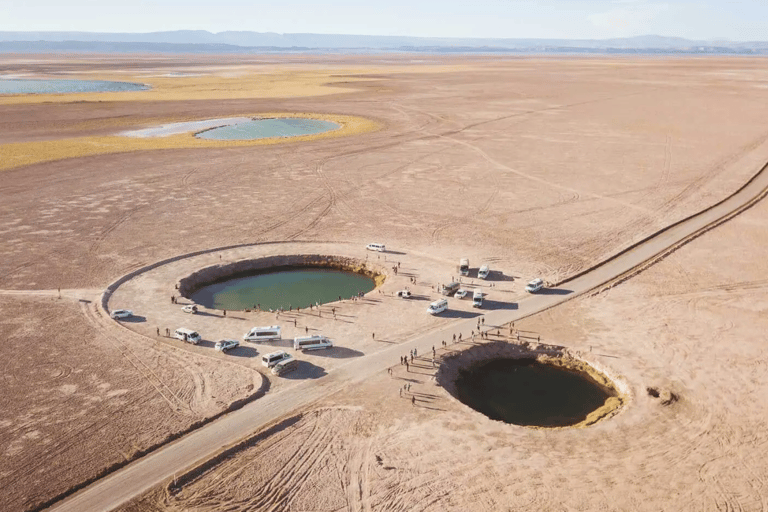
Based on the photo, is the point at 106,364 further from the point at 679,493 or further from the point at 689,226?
the point at 689,226

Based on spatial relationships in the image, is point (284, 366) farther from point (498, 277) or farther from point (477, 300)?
point (498, 277)

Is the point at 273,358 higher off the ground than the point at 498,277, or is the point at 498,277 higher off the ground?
the point at 498,277

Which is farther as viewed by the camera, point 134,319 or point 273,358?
point 134,319

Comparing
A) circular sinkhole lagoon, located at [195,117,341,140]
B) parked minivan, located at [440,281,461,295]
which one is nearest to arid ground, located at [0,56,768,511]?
parked minivan, located at [440,281,461,295]

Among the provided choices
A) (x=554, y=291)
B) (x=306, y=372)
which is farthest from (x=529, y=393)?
(x=554, y=291)

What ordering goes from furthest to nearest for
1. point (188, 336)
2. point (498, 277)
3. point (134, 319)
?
point (498, 277)
point (134, 319)
point (188, 336)

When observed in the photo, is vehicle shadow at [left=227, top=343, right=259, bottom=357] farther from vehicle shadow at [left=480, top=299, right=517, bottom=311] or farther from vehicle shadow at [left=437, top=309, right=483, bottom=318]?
vehicle shadow at [left=480, top=299, right=517, bottom=311]

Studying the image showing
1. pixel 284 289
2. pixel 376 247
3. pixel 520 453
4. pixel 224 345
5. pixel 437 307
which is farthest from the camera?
pixel 376 247
